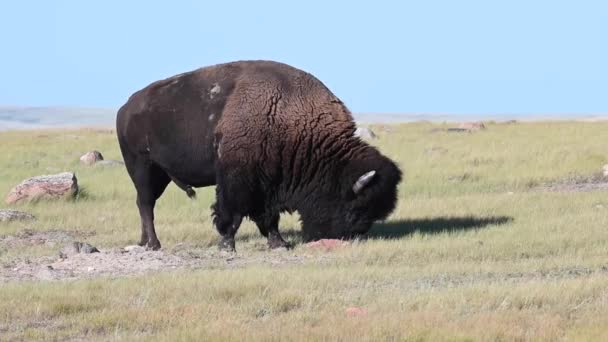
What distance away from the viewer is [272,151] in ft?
43.9

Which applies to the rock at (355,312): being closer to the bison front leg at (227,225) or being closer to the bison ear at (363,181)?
the bison ear at (363,181)

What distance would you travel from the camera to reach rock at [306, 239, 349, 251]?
42.1ft

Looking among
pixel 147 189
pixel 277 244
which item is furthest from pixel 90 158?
pixel 277 244

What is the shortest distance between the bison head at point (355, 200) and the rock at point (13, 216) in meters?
5.24

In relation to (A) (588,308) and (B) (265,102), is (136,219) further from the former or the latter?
(A) (588,308)

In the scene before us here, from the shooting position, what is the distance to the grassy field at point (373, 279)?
7.98m

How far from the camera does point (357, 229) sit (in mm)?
13258

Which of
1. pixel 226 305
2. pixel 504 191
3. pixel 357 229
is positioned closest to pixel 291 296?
pixel 226 305

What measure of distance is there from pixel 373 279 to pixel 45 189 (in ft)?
34.1

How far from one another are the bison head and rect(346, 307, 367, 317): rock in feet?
14.8

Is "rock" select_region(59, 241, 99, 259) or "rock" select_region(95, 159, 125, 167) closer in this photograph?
"rock" select_region(59, 241, 99, 259)

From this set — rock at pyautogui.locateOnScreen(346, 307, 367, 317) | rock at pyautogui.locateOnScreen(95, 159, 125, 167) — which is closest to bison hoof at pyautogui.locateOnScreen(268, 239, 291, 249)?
rock at pyautogui.locateOnScreen(346, 307, 367, 317)

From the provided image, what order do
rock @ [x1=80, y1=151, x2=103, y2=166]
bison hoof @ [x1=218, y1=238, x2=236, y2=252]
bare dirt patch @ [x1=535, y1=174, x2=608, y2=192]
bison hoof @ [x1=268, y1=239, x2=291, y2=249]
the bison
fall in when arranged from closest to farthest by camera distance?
the bison
bison hoof @ [x1=218, y1=238, x2=236, y2=252]
bison hoof @ [x1=268, y1=239, x2=291, y2=249]
bare dirt patch @ [x1=535, y1=174, x2=608, y2=192]
rock @ [x1=80, y1=151, x2=103, y2=166]

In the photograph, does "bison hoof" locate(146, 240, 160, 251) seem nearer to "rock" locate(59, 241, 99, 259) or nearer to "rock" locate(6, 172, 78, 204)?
"rock" locate(59, 241, 99, 259)
